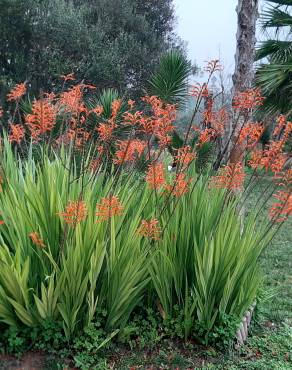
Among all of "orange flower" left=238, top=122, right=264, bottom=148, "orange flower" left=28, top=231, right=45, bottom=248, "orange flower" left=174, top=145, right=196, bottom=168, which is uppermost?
"orange flower" left=238, top=122, right=264, bottom=148

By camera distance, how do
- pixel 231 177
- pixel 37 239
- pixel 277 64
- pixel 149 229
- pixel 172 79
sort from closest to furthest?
pixel 37 239, pixel 149 229, pixel 231 177, pixel 172 79, pixel 277 64

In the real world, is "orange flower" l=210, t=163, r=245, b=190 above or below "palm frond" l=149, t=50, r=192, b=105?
below

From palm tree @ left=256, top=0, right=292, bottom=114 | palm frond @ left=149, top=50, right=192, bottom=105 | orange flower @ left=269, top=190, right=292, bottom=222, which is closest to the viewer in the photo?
orange flower @ left=269, top=190, right=292, bottom=222

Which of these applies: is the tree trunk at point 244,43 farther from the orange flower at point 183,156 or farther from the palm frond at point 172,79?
the orange flower at point 183,156

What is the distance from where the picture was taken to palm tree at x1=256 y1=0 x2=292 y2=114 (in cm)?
1078

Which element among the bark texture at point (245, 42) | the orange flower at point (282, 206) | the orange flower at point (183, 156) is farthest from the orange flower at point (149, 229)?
the bark texture at point (245, 42)

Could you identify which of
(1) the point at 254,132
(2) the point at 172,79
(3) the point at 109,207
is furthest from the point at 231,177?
(2) the point at 172,79

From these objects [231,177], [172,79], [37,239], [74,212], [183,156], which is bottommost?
[37,239]

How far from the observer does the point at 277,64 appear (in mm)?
10977

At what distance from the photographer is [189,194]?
357 cm

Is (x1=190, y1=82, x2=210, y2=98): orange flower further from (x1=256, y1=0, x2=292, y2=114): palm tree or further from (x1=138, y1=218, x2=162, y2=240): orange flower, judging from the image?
(x1=256, y1=0, x2=292, y2=114): palm tree

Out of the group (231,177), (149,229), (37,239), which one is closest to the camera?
(37,239)

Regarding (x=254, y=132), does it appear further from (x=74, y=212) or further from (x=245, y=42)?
(x=245, y=42)

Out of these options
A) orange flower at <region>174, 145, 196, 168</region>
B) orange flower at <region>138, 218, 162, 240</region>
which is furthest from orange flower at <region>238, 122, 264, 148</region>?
orange flower at <region>138, 218, 162, 240</region>
